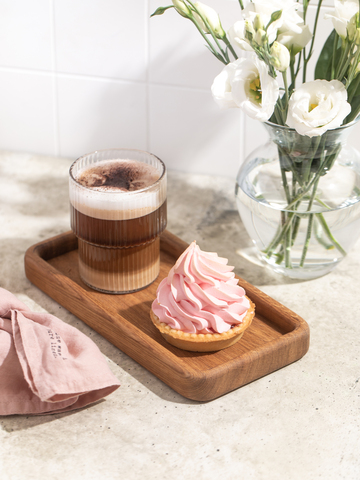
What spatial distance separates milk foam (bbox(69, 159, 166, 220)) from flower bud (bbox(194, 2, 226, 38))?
23 centimetres

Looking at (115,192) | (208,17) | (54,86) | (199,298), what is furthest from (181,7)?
(54,86)

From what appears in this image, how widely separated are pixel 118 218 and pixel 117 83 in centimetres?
55

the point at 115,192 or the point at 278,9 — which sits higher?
the point at 278,9

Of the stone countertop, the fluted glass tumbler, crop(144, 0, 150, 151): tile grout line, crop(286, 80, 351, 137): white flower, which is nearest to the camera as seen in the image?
the stone countertop

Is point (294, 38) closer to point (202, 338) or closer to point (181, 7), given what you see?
point (181, 7)

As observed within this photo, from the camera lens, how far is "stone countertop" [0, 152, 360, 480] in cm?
69

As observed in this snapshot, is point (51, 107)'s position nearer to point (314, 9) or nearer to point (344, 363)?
point (314, 9)

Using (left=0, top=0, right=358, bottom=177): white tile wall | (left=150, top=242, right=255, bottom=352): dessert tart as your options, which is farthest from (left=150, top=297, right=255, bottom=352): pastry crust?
→ (left=0, top=0, right=358, bottom=177): white tile wall

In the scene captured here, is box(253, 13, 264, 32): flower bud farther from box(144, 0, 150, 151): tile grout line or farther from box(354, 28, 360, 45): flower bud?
box(144, 0, 150, 151): tile grout line

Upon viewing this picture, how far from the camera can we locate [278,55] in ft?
2.46

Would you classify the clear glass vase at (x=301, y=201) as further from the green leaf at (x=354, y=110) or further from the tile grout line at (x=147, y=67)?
the tile grout line at (x=147, y=67)

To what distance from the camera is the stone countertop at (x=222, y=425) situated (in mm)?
686

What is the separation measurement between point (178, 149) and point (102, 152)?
1.29ft

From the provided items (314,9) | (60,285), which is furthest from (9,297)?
(314,9)
